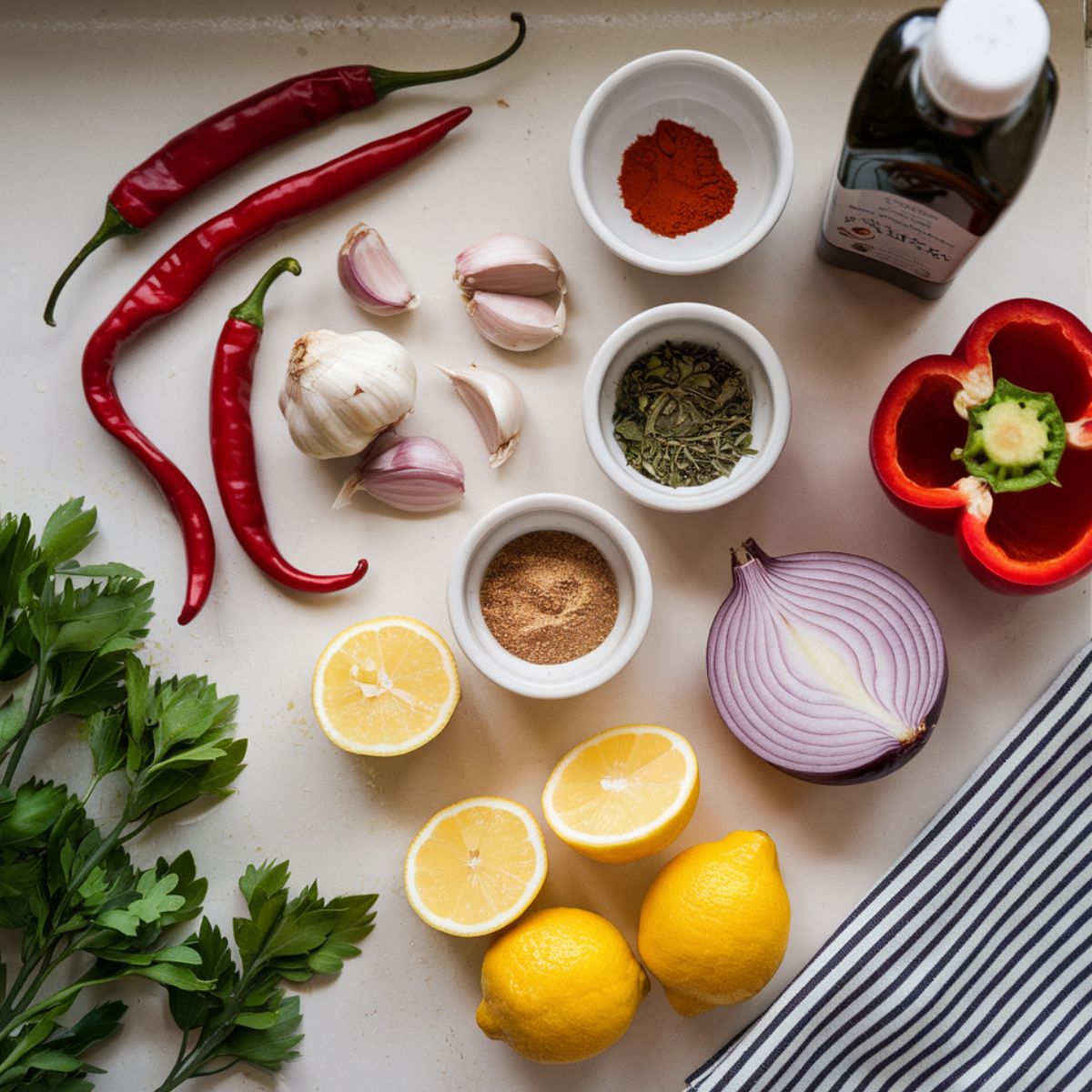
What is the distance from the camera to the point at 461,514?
4.41 feet

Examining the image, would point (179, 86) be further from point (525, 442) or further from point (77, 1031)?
point (77, 1031)

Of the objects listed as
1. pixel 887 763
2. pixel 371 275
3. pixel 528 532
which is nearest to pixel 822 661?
pixel 887 763

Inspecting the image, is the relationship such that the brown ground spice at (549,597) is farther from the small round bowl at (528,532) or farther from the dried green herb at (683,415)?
the dried green herb at (683,415)

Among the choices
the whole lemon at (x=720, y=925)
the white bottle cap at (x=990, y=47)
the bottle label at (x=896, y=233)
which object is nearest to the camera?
the white bottle cap at (x=990, y=47)

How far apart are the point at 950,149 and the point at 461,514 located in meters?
0.71

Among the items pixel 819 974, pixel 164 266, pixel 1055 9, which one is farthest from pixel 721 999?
pixel 1055 9

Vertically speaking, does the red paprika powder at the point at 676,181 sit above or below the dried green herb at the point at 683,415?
above

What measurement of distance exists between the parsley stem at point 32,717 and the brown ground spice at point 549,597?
1.74 feet

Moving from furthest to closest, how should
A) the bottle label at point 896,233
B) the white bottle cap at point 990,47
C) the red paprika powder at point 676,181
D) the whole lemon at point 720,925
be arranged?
the red paprika powder at point 676,181, the whole lemon at point 720,925, the bottle label at point 896,233, the white bottle cap at point 990,47

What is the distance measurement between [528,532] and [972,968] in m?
0.76

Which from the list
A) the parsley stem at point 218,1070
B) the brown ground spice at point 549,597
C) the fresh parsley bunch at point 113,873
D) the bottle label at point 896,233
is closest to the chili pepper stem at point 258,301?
the fresh parsley bunch at point 113,873

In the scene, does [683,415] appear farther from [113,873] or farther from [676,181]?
[113,873]

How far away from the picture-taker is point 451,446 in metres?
1.34

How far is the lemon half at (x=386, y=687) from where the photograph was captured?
1245 millimetres
